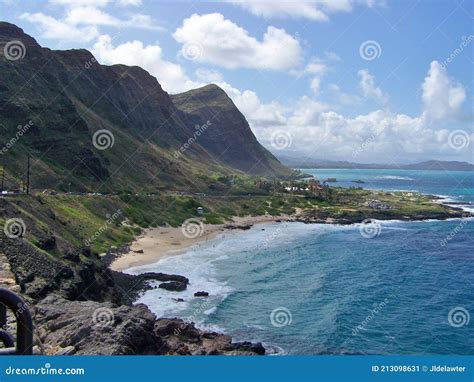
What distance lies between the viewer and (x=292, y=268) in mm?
68125

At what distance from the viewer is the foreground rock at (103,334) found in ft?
82.2

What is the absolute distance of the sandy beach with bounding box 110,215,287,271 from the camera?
6456 cm

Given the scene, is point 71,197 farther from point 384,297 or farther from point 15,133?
point 384,297

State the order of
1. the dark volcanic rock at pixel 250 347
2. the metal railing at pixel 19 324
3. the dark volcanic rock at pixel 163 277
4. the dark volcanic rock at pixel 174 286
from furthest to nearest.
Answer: the dark volcanic rock at pixel 163 277 → the dark volcanic rock at pixel 174 286 → the dark volcanic rock at pixel 250 347 → the metal railing at pixel 19 324

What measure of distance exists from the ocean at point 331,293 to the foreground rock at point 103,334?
634 centimetres

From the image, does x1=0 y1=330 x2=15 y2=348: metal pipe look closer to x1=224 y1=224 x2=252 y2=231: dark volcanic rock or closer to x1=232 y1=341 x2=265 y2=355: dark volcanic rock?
x1=232 y1=341 x2=265 y2=355: dark volcanic rock

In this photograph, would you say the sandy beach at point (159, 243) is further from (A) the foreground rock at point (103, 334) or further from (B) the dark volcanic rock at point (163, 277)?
(A) the foreground rock at point (103, 334)

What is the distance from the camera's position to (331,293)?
54750mm

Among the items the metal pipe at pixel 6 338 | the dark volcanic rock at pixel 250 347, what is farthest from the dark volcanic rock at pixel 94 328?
the metal pipe at pixel 6 338

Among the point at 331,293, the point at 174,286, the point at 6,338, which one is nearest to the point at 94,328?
the point at 6,338

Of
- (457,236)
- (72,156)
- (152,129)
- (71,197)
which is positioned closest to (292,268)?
(71,197)

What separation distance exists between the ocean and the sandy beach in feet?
8.07

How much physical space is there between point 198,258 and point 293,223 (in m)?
50.5

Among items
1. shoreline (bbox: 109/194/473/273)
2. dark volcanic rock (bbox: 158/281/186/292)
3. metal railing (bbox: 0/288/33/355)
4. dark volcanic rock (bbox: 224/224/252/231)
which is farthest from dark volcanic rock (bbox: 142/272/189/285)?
dark volcanic rock (bbox: 224/224/252/231)
